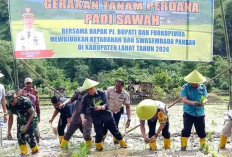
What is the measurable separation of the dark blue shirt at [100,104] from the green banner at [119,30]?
1.31m

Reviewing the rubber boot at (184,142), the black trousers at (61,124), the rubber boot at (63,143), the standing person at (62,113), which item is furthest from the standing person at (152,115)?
the black trousers at (61,124)

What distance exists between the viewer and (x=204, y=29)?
29.2 feet

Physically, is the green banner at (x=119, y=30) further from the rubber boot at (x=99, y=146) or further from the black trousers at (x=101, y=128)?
the rubber boot at (x=99, y=146)

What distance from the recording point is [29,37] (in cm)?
890

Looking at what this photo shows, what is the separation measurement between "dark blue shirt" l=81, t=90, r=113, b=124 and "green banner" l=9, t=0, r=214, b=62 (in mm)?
1310

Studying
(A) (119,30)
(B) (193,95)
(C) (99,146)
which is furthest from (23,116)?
(B) (193,95)

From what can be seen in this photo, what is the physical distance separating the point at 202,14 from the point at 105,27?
2019 mm

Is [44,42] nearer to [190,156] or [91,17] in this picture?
[91,17]

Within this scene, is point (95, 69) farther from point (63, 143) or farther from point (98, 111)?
point (98, 111)

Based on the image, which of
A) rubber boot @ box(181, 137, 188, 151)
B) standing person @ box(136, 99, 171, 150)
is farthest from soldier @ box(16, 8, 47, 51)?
rubber boot @ box(181, 137, 188, 151)

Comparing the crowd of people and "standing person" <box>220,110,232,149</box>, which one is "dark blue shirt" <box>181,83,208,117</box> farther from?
"standing person" <box>220,110,232,149</box>

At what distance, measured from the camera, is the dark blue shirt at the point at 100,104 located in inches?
313

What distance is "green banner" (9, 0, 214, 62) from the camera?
29.2 ft

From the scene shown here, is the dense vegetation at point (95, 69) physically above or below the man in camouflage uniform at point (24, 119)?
below
